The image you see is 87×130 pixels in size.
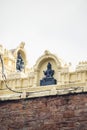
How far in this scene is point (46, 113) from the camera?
32.6ft

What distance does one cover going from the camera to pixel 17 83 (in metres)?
24.2

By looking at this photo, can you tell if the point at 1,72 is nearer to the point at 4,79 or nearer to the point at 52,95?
the point at 4,79

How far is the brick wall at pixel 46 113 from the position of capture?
948cm

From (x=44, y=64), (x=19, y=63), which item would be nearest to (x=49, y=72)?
(x=44, y=64)

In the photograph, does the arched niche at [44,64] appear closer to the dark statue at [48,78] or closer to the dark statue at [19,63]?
the dark statue at [48,78]

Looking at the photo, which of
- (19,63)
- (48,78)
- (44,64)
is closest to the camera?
(48,78)

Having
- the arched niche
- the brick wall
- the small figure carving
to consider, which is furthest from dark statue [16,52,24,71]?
the brick wall

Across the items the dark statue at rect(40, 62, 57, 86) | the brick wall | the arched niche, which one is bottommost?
the brick wall

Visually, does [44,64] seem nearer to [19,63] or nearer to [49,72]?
[49,72]

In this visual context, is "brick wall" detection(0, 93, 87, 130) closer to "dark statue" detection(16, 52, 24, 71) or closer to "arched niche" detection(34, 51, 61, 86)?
"arched niche" detection(34, 51, 61, 86)

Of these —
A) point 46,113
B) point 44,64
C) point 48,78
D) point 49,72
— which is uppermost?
point 44,64

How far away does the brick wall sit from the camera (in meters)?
9.48

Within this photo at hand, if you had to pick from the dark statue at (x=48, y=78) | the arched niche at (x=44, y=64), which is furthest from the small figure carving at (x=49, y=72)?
the arched niche at (x=44, y=64)

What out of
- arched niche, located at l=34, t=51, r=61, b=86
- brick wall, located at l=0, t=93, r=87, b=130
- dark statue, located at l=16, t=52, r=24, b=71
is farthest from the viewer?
dark statue, located at l=16, t=52, r=24, b=71
